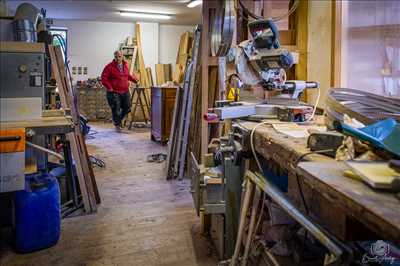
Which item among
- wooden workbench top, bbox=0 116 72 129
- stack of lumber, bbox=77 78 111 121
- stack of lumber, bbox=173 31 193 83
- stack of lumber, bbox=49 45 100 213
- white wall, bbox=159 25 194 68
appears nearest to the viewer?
wooden workbench top, bbox=0 116 72 129

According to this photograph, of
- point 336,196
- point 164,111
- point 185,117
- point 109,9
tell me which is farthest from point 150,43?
point 336,196

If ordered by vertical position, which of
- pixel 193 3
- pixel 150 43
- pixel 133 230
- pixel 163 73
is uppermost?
pixel 193 3

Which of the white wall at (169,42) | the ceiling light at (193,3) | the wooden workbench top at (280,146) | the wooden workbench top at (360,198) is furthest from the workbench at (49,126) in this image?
the white wall at (169,42)

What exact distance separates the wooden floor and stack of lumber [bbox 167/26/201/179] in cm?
20

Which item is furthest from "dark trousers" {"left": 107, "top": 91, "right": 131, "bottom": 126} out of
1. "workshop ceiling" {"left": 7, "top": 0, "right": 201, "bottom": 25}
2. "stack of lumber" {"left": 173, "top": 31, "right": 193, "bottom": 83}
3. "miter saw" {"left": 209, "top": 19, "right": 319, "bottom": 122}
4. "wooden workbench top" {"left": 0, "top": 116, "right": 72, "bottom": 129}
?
"miter saw" {"left": 209, "top": 19, "right": 319, "bottom": 122}

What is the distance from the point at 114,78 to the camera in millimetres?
6188

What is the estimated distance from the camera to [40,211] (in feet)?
6.49

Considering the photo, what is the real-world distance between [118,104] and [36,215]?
4.47m

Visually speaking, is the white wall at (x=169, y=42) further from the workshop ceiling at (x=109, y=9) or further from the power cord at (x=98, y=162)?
the power cord at (x=98, y=162)

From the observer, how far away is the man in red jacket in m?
6.14

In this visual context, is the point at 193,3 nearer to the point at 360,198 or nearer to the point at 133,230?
the point at 133,230

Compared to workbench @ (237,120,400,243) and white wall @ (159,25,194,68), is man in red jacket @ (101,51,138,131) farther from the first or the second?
workbench @ (237,120,400,243)

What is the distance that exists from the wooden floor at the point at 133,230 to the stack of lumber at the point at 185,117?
205mm

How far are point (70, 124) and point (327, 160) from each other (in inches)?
55.7
